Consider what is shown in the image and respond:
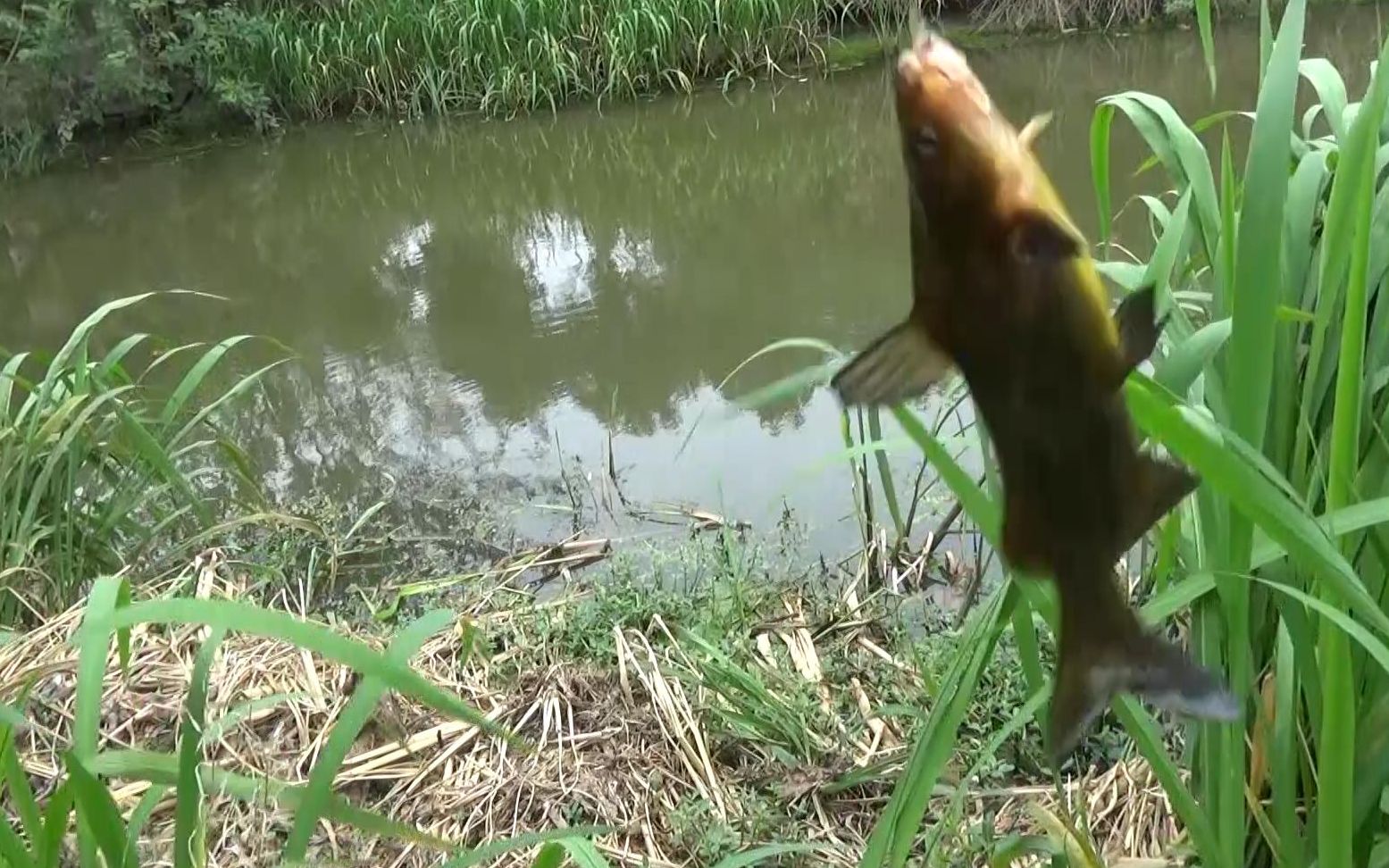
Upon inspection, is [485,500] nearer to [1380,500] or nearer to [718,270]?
[718,270]

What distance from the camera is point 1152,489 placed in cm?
70

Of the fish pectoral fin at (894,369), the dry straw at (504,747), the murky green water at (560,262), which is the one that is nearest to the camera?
the fish pectoral fin at (894,369)

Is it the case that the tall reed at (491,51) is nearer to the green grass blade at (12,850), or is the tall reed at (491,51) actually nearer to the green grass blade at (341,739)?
the green grass blade at (341,739)

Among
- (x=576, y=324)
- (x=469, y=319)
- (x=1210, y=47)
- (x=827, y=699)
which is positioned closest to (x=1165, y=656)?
(x=1210, y=47)

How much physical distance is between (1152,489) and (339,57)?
8086mm

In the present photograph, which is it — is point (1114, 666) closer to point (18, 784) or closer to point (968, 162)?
point (968, 162)

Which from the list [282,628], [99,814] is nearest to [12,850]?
[99,814]

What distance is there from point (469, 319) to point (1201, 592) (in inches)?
146

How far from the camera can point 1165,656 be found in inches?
29.2

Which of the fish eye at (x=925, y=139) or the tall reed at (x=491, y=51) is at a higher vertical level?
the fish eye at (x=925, y=139)

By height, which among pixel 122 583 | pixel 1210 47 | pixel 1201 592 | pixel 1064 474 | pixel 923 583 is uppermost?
pixel 1210 47

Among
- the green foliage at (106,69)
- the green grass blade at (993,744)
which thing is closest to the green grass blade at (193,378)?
the green grass blade at (993,744)

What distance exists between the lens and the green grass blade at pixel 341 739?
1114mm

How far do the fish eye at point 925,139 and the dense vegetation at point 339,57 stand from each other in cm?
644
